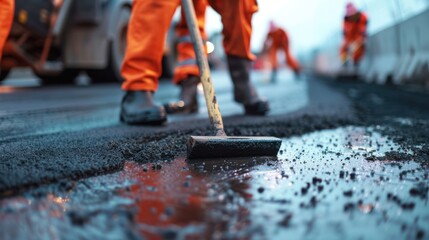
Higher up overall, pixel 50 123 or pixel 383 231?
pixel 383 231

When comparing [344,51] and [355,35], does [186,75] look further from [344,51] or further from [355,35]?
[344,51]

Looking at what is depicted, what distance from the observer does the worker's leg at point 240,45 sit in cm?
290

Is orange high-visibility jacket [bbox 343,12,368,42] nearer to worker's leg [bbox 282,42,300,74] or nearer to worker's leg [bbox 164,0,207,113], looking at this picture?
worker's leg [bbox 282,42,300,74]

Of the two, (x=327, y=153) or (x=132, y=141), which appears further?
(x=132, y=141)

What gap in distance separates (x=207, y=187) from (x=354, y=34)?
10.3 metres

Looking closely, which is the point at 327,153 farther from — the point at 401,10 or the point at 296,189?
the point at 401,10

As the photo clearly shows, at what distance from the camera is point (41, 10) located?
206 inches

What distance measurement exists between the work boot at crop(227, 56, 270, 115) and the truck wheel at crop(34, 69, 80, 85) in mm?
4804

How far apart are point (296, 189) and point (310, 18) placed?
58.3ft

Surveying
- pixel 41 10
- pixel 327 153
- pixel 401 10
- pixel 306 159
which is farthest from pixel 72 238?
pixel 401 10

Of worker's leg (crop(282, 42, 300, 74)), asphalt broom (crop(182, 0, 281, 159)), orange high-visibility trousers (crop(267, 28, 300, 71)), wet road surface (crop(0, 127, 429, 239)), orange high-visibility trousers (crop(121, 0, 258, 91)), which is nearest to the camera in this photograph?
wet road surface (crop(0, 127, 429, 239))

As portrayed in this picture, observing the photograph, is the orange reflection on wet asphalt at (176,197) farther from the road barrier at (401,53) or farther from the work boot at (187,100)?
the road barrier at (401,53)

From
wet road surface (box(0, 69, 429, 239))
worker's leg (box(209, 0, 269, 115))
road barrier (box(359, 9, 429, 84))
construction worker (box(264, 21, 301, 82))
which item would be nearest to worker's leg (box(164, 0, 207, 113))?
worker's leg (box(209, 0, 269, 115))

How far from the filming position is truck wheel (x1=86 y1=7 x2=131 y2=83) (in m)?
6.51
